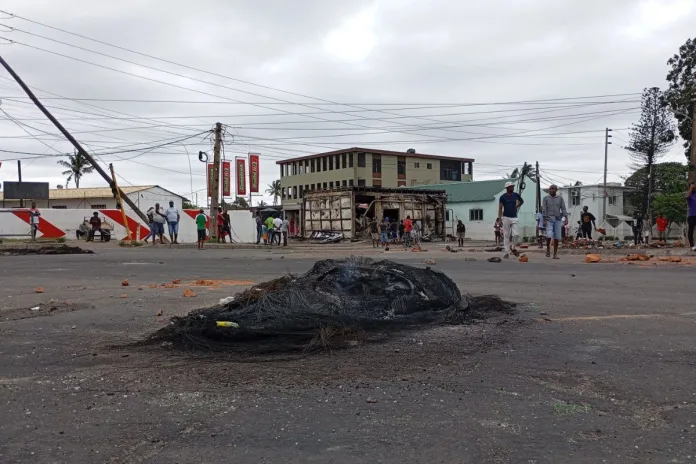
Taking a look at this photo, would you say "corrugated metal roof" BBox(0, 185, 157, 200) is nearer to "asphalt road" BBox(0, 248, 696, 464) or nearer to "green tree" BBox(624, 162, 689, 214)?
"green tree" BBox(624, 162, 689, 214)

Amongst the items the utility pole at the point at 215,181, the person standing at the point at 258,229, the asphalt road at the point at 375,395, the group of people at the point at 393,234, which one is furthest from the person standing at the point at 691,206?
the person standing at the point at 258,229

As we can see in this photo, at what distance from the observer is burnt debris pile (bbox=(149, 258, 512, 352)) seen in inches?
192

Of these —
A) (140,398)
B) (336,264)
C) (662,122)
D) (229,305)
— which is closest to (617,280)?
(336,264)

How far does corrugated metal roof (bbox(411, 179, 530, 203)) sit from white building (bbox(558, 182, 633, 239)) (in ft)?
24.5

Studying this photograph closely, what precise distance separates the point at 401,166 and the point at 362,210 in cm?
3373

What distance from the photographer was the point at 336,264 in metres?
6.99

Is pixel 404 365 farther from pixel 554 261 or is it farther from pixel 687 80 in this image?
pixel 687 80

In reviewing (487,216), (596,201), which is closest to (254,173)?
(487,216)

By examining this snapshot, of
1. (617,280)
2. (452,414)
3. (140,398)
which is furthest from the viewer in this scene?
(617,280)

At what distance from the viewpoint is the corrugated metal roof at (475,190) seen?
179 feet

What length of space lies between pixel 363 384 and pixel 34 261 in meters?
14.6

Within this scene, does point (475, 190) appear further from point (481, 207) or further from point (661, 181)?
point (661, 181)

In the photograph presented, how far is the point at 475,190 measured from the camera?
57.0m

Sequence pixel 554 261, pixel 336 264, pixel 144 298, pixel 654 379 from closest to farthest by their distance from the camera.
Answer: pixel 654 379 → pixel 336 264 → pixel 144 298 → pixel 554 261
